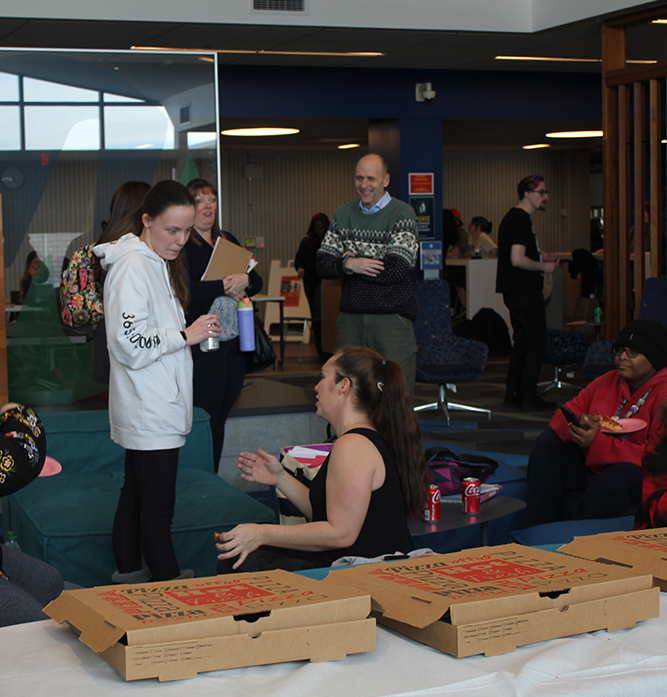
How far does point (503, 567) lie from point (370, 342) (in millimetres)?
3102

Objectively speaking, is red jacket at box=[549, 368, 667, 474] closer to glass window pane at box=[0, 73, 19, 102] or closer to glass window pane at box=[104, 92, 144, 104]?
glass window pane at box=[104, 92, 144, 104]

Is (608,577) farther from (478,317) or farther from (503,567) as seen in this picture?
(478,317)

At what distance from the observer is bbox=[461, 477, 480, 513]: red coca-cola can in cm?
Answer: 292

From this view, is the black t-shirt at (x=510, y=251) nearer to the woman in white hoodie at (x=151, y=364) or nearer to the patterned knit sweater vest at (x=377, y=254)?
the patterned knit sweater vest at (x=377, y=254)

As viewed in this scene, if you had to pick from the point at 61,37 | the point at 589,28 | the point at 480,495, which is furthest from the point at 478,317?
the point at 480,495

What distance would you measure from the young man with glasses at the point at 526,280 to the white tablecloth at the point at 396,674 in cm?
509

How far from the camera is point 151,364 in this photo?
2.66m

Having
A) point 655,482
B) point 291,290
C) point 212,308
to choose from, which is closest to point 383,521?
point 655,482

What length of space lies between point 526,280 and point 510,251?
244mm

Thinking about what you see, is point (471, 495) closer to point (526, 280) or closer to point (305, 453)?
point (305, 453)

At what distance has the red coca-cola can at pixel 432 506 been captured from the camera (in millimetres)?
2834

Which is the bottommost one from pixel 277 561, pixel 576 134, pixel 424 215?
pixel 277 561

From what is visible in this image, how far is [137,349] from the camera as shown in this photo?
259 centimetres

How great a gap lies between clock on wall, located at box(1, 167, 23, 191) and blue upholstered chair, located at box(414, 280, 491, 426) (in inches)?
117
